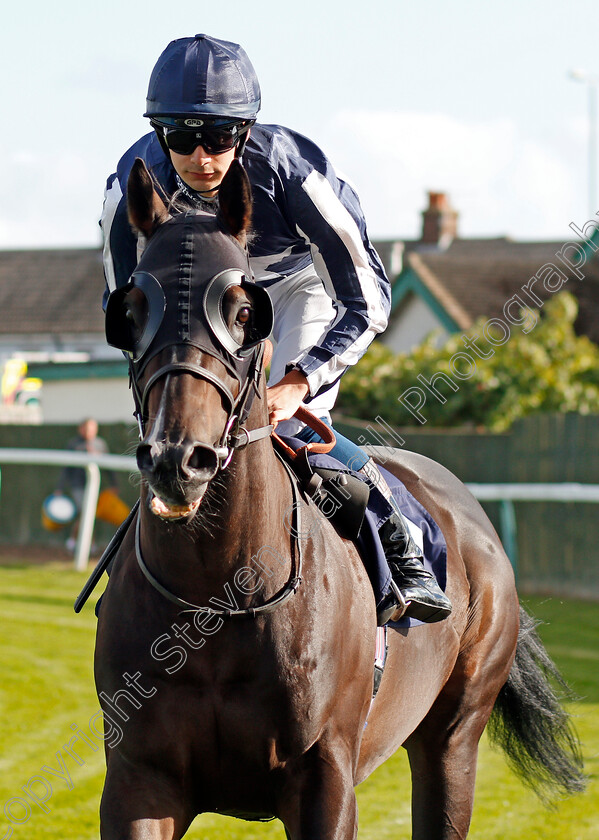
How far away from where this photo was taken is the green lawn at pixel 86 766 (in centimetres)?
500

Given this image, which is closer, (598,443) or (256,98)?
(256,98)

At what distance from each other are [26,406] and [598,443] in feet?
59.5

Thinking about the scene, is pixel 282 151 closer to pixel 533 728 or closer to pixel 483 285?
pixel 533 728

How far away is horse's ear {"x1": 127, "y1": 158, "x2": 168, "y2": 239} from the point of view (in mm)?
2486

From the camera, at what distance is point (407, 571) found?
3457mm

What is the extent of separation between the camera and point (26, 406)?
2666cm

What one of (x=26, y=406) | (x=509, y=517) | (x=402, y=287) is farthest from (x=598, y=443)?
(x=26, y=406)

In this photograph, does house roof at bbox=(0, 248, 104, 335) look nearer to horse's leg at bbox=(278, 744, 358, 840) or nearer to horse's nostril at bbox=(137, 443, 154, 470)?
horse's leg at bbox=(278, 744, 358, 840)

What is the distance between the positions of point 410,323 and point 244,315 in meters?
23.7

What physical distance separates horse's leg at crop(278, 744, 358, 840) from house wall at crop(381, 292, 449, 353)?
891 inches

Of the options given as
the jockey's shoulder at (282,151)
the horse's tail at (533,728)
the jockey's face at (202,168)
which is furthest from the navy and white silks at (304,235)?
the horse's tail at (533,728)

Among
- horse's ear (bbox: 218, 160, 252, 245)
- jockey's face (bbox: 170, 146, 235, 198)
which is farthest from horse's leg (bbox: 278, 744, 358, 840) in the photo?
jockey's face (bbox: 170, 146, 235, 198)

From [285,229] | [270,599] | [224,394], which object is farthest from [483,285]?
[224,394]

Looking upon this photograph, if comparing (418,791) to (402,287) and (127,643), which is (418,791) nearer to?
(127,643)
